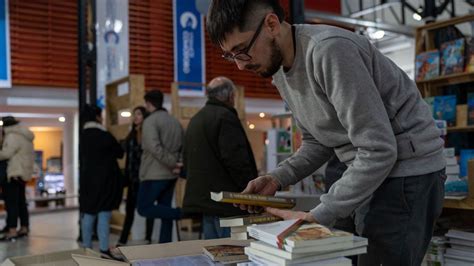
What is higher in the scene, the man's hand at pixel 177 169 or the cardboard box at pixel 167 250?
the man's hand at pixel 177 169

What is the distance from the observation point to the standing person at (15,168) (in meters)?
6.78

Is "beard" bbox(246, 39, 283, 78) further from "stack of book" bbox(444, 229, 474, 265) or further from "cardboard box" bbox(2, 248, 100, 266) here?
"stack of book" bbox(444, 229, 474, 265)

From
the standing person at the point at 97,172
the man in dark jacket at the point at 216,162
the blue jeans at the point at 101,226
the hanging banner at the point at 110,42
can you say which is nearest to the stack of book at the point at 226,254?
the man in dark jacket at the point at 216,162

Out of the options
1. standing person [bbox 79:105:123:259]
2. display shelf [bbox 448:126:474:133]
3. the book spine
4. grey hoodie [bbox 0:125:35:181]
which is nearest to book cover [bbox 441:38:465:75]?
display shelf [bbox 448:126:474:133]

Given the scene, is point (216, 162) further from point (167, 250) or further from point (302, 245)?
point (302, 245)

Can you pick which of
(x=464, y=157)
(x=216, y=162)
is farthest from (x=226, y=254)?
(x=464, y=157)

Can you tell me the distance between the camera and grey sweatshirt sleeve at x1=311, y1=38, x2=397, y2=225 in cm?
121

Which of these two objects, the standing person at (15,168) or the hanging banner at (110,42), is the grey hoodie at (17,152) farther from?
the hanging banner at (110,42)

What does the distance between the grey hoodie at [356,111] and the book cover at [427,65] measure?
3.05m

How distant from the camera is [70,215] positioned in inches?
396

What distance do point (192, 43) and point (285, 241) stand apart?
9137mm

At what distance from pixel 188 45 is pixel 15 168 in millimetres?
4283

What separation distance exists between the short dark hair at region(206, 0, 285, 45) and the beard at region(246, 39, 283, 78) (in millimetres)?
88

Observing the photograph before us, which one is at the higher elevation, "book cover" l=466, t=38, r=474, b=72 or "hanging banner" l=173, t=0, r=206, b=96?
"hanging banner" l=173, t=0, r=206, b=96
